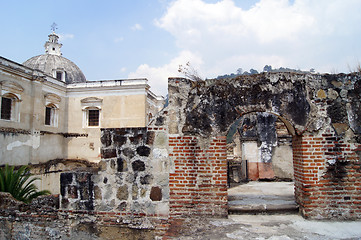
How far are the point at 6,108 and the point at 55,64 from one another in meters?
9.91

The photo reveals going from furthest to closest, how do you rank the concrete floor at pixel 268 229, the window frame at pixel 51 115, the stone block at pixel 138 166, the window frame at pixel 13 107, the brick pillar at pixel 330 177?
the window frame at pixel 51 115, the window frame at pixel 13 107, the stone block at pixel 138 166, the brick pillar at pixel 330 177, the concrete floor at pixel 268 229

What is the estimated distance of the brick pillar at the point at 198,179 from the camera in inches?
163

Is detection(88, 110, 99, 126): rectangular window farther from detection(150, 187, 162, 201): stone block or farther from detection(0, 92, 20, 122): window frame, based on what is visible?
detection(150, 187, 162, 201): stone block

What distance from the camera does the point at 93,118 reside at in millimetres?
23203

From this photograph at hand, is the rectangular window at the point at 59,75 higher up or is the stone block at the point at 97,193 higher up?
the rectangular window at the point at 59,75

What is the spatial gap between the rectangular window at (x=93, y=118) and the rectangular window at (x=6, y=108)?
6.58m

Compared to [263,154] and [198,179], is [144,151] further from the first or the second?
[263,154]

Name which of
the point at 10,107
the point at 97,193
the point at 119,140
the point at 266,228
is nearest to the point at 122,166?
the point at 119,140

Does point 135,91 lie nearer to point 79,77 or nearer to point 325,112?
point 79,77

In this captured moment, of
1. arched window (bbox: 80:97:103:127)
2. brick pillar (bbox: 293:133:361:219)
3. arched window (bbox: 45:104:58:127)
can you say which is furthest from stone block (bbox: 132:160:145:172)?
arched window (bbox: 45:104:58:127)

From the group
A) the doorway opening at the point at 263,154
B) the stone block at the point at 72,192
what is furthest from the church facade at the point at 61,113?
the stone block at the point at 72,192

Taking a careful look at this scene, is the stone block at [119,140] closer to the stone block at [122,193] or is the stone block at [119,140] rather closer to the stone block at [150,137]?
the stone block at [150,137]

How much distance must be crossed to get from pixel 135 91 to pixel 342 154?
19.4 m

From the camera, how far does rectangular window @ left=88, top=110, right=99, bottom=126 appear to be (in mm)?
23038
